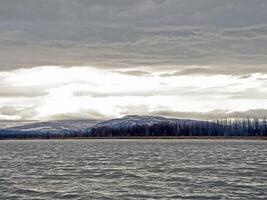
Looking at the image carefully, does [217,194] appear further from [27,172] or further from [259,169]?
[27,172]

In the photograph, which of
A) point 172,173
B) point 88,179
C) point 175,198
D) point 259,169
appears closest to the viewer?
point 175,198

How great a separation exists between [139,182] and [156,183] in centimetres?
176

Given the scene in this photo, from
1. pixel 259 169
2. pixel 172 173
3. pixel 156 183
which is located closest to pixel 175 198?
pixel 156 183

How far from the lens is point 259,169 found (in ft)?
210

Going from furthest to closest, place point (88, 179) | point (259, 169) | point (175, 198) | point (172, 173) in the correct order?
1. point (259, 169)
2. point (172, 173)
3. point (88, 179)
4. point (175, 198)

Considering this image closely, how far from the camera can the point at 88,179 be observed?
53.5 metres

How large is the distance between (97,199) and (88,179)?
1366cm

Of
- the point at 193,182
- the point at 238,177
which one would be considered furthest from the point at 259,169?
the point at 193,182

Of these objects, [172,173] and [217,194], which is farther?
[172,173]

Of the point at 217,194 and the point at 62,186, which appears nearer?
the point at 217,194

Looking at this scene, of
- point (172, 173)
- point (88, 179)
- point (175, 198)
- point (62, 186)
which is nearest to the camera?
point (175, 198)

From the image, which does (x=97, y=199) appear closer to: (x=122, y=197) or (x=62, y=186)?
(x=122, y=197)

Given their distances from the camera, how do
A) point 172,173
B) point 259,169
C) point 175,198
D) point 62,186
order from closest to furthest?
point 175,198, point 62,186, point 172,173, point 259,169

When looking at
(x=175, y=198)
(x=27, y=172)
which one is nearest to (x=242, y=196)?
(x=175, y=198)
